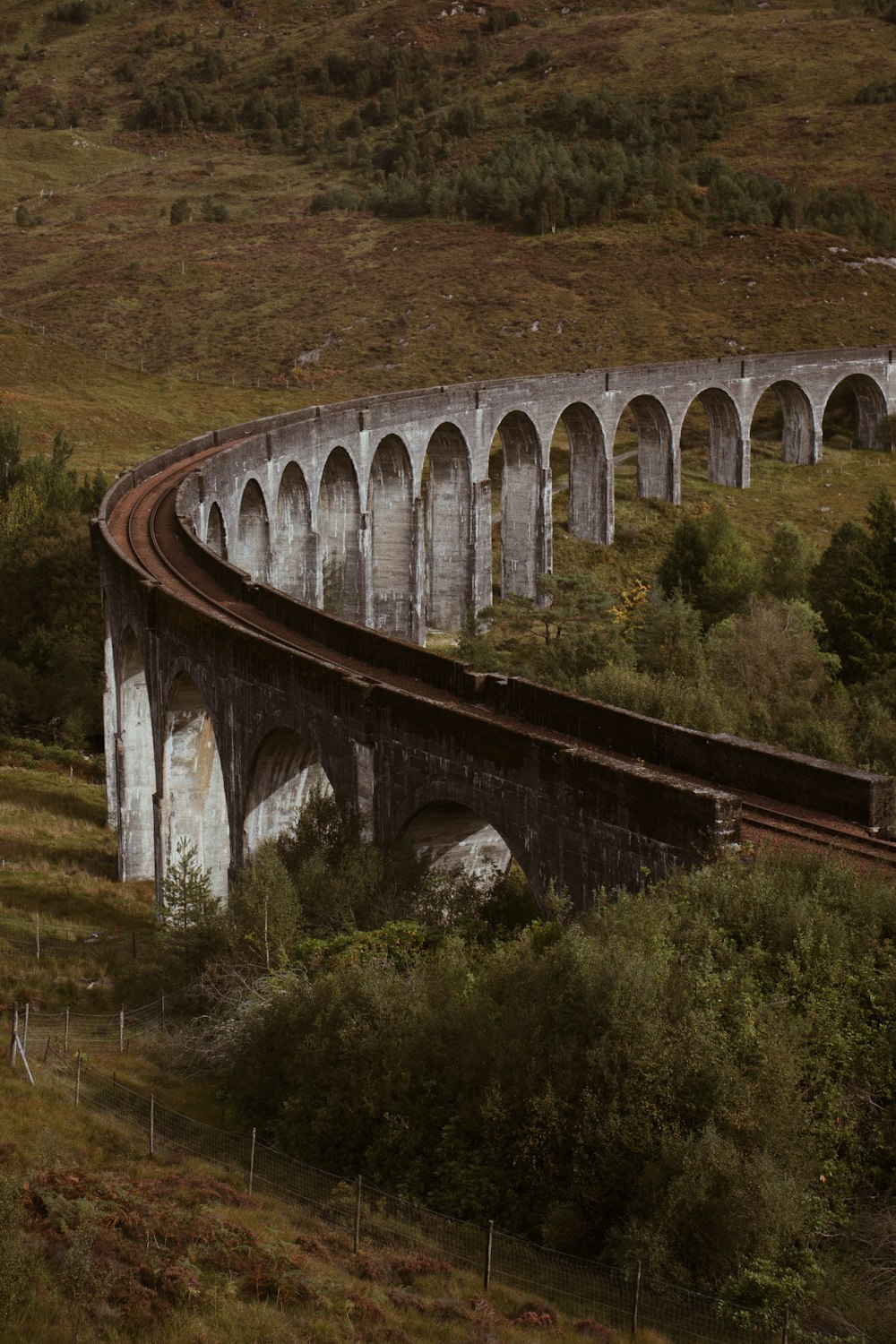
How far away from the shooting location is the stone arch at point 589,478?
2498 inches

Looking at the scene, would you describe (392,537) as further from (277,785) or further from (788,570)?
(277,785)

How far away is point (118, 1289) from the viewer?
38.9ft

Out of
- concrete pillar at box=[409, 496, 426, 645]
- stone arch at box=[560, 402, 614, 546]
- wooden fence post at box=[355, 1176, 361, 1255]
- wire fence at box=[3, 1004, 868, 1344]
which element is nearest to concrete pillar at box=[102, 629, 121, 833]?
concrete pillar at box=[409, 496, 426, 645]

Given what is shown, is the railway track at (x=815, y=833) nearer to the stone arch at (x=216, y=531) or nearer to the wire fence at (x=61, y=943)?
the wire fence at (x=61, y=943)

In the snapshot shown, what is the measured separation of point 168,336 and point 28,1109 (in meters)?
79.8

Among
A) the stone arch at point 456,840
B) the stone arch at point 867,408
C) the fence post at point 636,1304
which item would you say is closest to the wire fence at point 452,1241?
the fence post at point 636,1304

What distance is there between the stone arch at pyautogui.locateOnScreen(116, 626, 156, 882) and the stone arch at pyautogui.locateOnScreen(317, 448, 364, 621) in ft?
48.1

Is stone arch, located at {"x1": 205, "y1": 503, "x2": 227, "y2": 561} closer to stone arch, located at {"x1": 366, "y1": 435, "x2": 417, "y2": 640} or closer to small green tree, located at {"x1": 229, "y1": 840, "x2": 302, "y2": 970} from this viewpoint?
stone arch, located at {"x1": 366, "y1": 435, "x2": 417, "y2": 640}

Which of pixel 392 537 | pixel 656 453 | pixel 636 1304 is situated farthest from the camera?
pixel 656 453

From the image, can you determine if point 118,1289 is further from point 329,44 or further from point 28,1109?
point 329,44

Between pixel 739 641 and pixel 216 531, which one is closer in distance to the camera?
pixel 739 641

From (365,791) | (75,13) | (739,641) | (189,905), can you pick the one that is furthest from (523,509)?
(75,13)

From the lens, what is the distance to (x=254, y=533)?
44.6m

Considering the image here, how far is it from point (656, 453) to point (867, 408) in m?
16.7
